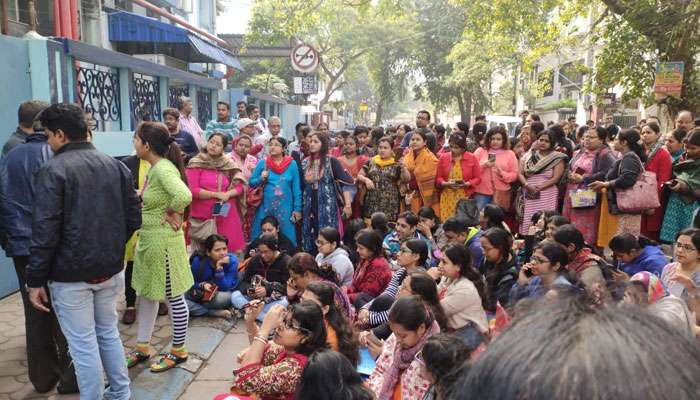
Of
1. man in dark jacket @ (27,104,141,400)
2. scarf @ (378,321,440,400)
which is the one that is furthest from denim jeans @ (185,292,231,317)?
scarf @ (378,321,440,400)

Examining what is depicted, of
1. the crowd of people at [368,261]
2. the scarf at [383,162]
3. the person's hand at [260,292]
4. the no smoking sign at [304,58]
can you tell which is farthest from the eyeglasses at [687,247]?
the no smoking sign at [304,58]

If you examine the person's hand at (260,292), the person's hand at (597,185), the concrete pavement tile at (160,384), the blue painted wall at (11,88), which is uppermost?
the blue painted wall at (11,88)

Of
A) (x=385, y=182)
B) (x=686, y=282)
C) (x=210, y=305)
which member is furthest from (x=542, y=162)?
(x=210, y=305)

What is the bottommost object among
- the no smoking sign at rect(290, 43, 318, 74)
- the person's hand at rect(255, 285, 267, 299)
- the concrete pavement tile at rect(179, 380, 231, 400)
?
the concrete pavement tile at rect(179, 380, 231, 400)

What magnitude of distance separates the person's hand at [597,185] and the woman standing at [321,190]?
241cm

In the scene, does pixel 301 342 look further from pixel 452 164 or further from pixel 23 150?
pixel 452 164

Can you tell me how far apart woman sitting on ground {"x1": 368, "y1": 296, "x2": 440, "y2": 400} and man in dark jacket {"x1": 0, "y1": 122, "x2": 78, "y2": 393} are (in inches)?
71.4

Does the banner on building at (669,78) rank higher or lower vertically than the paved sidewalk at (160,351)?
higher

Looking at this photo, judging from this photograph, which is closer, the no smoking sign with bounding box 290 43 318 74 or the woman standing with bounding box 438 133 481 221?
the woman standing with bounding box 438 133 481 221

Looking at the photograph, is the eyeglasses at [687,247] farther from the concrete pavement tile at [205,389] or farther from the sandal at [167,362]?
the sandal at [167,362]

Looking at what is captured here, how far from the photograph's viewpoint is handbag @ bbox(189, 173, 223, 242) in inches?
196

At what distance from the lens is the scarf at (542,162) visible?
18.2ft

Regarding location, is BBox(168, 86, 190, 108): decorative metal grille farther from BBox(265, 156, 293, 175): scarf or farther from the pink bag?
the pink bag

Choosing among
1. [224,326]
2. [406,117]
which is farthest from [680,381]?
[406,117]
